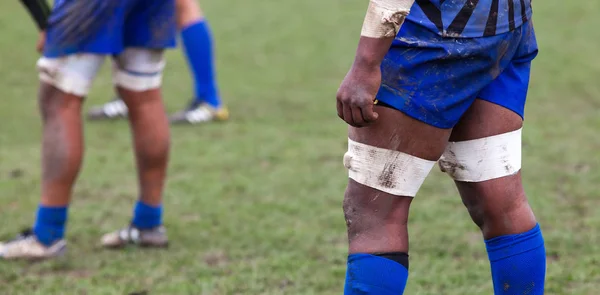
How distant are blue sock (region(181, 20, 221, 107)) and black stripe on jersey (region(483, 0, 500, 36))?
3.94 metres

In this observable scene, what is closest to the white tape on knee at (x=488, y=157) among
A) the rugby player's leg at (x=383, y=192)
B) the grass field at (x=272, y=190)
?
the rugby player's leg at (x=383, y=192)

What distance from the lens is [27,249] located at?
11.3 ft

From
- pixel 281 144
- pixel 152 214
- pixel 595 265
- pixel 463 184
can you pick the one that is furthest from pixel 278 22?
pixel 463 184

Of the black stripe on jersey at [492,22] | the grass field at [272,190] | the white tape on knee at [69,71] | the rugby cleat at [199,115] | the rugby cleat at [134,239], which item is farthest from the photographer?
the rugby cleat at [199,115]

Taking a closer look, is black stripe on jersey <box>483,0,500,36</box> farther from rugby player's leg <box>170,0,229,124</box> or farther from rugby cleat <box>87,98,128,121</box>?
rugby cleat <box>87,98,128,121</box>

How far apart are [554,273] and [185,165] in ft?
7.68

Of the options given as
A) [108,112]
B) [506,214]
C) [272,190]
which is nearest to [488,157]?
[506,214]

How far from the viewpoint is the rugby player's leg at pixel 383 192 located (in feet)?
7.18

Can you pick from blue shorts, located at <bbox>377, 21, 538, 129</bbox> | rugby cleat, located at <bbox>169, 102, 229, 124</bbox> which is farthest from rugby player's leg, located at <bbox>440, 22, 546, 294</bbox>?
rugby cleat, located at <bbox>169, 102, 229, 124</bbox>

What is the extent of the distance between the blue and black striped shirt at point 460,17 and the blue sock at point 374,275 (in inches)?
23.0

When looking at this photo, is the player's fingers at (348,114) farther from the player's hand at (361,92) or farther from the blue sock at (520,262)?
the blue sock at (520,262)

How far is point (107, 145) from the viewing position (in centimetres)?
535

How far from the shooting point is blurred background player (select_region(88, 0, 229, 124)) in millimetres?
5938

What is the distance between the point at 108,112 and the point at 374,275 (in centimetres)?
409
